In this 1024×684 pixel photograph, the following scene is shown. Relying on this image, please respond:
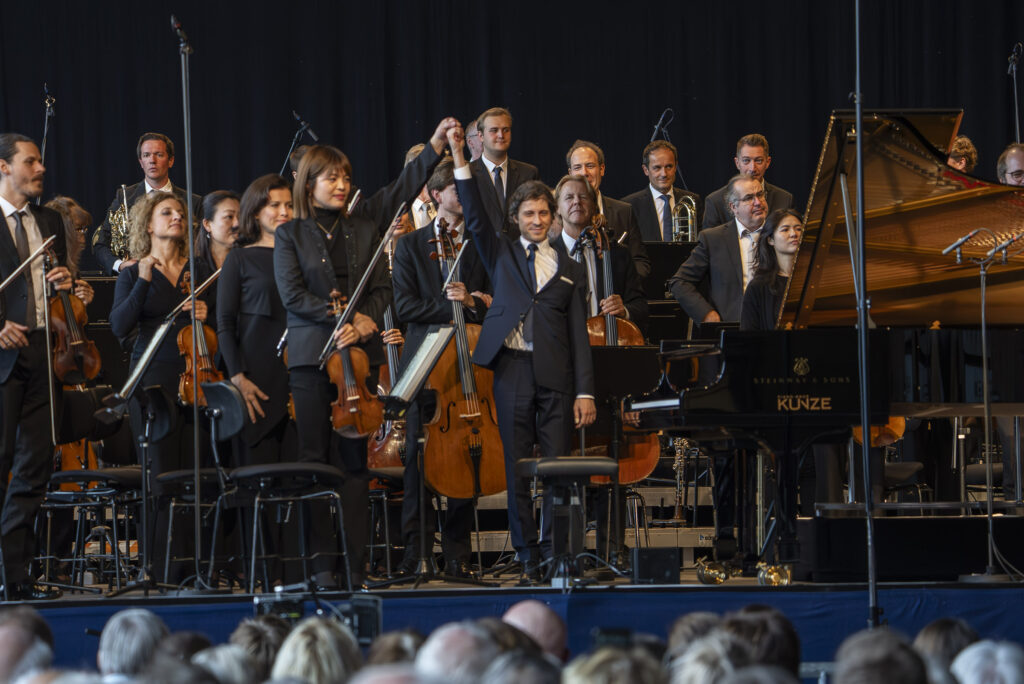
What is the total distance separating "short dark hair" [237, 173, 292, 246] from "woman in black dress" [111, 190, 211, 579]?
12.6 inches

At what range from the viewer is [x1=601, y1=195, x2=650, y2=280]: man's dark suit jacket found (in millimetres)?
7309

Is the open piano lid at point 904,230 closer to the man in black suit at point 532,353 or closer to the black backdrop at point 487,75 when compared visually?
the man in black suit at point 532,353

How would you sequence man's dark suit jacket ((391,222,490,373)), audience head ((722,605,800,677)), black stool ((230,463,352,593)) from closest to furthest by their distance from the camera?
audience head ((722,605,800,677)) < black stool ((230,463,352,593)) < man's dark suit jacket ((391,222,490,373))

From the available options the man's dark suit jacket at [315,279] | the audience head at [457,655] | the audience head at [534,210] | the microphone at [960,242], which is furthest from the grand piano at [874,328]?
the audience head at [457,655]

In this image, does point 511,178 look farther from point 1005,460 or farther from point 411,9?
point 411,9

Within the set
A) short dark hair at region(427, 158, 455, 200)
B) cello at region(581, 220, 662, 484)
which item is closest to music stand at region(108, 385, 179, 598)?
short dark hair at region(427, 158, 455, 200)

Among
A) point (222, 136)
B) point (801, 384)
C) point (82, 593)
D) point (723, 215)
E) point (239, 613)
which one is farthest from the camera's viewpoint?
point (222, 136)

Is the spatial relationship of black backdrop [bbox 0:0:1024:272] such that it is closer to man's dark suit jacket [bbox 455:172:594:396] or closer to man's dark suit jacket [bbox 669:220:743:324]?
man's dark suit jacket [bbox 669:220:743:324]

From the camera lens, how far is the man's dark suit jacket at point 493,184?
719 centimetres

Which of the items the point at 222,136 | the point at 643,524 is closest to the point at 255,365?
the point at 643,524

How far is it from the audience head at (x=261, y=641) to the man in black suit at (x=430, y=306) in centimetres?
283

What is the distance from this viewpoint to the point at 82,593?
605 cm

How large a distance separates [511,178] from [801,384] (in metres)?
2.40

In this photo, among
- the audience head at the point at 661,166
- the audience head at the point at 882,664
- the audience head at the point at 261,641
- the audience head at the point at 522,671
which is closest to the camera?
the audience head at the point at 522,671
